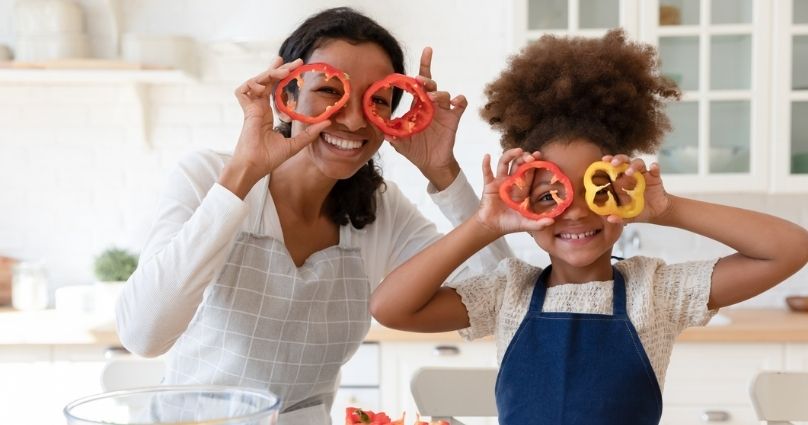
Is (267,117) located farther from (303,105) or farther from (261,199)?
(261,199)

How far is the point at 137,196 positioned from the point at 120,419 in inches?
110

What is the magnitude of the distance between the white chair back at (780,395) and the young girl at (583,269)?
1.45 ft

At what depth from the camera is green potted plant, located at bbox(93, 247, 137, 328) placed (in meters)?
3.17

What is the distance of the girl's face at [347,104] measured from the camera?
4.93 feet

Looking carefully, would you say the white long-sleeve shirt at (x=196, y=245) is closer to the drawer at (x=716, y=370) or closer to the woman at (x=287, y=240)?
the woman at (x=287, y=240)

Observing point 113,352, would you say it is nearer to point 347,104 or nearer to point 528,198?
point 347,104

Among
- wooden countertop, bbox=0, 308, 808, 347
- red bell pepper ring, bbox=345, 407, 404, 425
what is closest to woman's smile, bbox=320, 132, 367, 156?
red bell pepper ring, bbox=345, 407, 404, 425

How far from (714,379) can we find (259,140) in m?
1.98

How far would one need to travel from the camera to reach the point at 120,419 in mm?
859

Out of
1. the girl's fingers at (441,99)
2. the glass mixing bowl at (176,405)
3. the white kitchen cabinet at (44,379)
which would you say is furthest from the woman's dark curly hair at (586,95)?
the white kitchen cabinet at (44,379)

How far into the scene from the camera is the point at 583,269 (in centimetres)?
153

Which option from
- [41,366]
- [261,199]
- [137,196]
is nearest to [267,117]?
[261,199]

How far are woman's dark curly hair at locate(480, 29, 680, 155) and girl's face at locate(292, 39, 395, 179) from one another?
209 millimetres

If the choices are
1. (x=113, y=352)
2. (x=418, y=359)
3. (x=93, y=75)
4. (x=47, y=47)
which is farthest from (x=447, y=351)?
(x=47, y=47)
